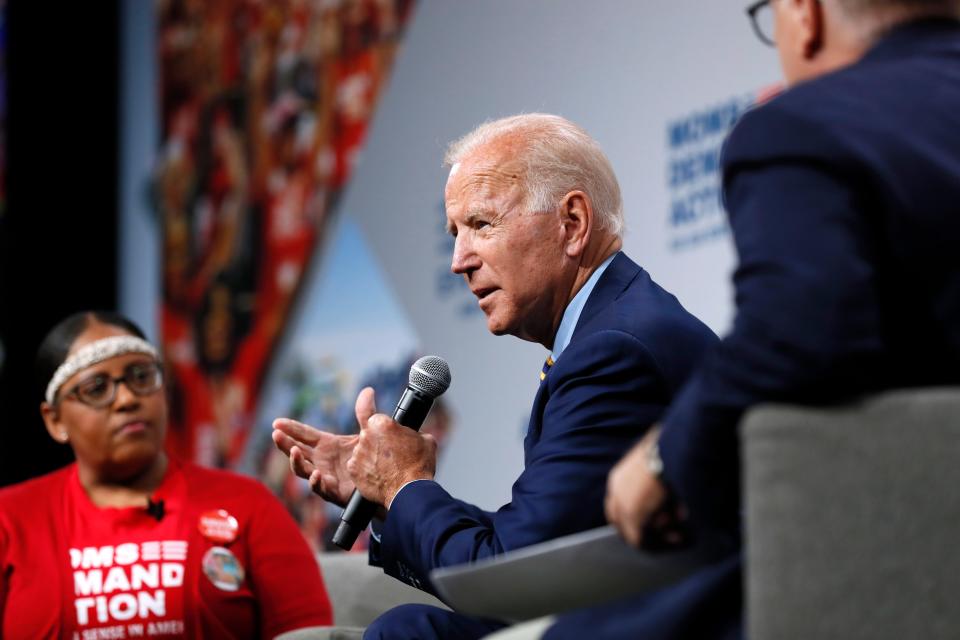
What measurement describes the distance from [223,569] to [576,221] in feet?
4.66

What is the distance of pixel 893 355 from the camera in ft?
3.97

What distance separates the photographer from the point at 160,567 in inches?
120

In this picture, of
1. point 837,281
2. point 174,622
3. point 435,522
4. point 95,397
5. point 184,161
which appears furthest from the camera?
point 184,161

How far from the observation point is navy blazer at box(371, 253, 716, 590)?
5.91 feet

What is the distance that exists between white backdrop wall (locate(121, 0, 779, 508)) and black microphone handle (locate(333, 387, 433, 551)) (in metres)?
1.61

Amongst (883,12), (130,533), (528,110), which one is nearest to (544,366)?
(883,12)

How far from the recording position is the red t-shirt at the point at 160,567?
300 cm

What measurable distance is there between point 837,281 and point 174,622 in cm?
225

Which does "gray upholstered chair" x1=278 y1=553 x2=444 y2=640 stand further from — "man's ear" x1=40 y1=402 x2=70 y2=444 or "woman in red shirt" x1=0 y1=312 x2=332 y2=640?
"man's ear" x1=40 y1=402 x2=70 y2=444

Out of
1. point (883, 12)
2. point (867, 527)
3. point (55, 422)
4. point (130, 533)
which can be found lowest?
point (130, 533)

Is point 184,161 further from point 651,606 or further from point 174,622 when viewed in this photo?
point 651,606

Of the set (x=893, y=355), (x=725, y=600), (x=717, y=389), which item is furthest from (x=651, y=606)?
(x=893, y=355)

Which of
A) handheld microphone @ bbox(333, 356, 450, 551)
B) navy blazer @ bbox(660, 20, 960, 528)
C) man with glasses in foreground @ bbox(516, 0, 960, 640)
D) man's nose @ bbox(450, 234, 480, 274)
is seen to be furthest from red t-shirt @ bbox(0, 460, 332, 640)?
navy blazer @ bbox(660, 20, 960, 528)

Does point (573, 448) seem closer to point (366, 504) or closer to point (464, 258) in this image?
point (366, 504)
